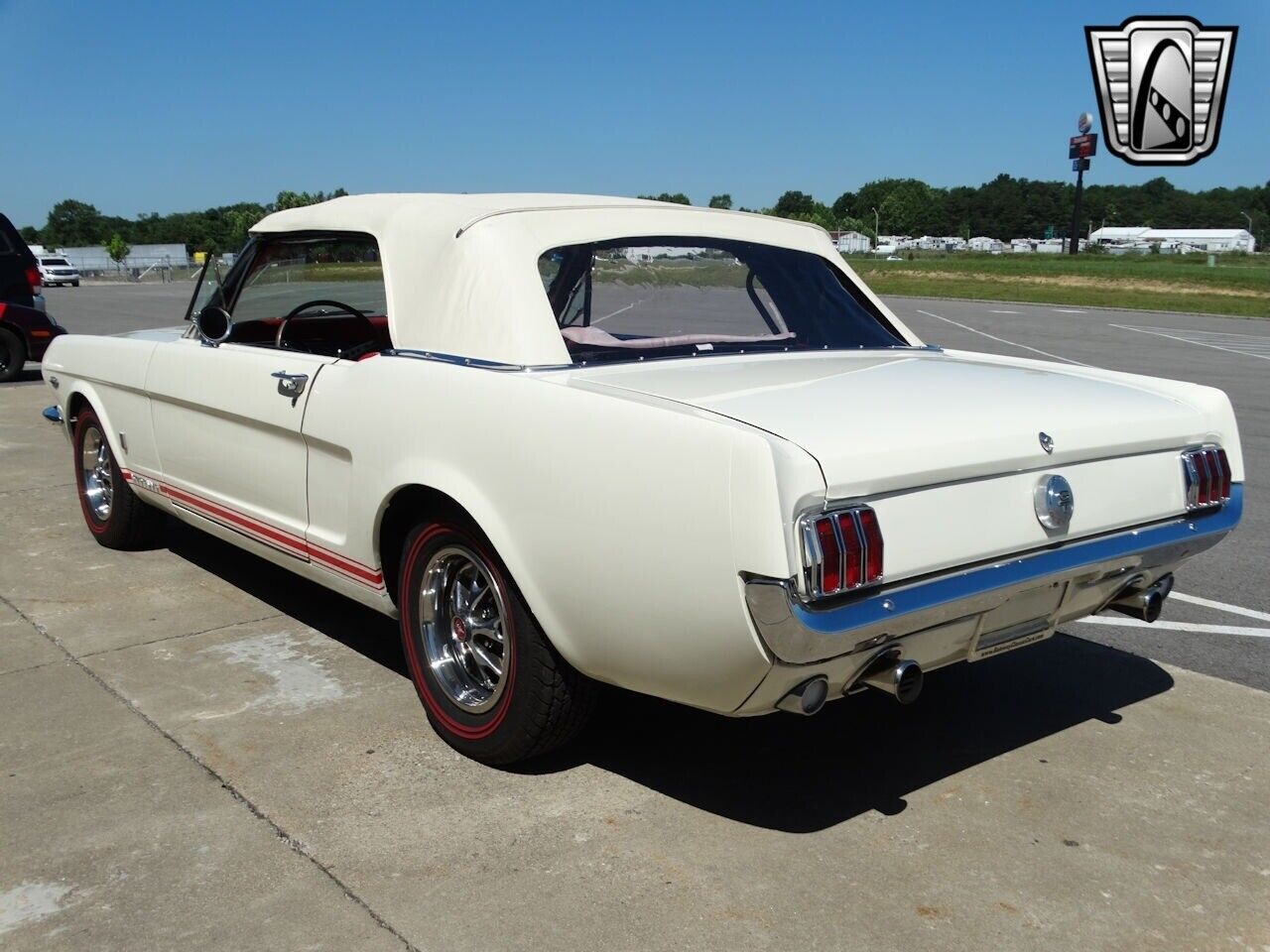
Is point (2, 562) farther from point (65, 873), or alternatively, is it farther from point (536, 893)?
point (536, 893)

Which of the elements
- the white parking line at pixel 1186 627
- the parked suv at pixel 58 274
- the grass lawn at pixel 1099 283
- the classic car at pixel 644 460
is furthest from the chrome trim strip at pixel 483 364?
the parked suv at pixel 58 274

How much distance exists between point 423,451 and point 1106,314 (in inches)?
1074

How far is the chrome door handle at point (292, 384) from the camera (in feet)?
13.2

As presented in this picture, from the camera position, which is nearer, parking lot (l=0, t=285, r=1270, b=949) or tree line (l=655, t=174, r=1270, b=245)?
parking lot (l=0, t=285, r=1270, b=949)

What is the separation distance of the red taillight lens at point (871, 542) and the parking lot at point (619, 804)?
76cm

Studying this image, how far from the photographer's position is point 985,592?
299cm

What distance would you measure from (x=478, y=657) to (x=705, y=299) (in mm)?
1529

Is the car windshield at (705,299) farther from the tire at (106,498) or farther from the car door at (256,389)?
the tire at (106,498)

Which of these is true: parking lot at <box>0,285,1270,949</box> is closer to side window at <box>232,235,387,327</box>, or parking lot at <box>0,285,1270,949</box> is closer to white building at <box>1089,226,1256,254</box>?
side window at <box>232,235,387,327</box>

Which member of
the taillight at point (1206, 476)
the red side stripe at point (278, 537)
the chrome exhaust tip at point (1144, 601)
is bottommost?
the chrome exhaust tip at point (1144, 601)

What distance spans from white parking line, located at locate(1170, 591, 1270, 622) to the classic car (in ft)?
5.23

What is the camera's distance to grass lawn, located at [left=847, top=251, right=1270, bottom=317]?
32.9 metres

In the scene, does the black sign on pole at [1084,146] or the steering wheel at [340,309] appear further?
the black sign on pole at [1084,146]

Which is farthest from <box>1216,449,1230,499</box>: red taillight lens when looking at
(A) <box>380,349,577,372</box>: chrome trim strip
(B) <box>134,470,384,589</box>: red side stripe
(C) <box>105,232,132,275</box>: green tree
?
(C) <box>105,232,132,275</box>: green tree
